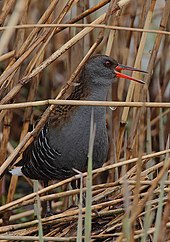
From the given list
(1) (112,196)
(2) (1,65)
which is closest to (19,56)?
(1) (112,196)

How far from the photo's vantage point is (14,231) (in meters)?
2.25

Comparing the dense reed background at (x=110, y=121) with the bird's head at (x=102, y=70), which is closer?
the dense reed background at (x=110, y=121)

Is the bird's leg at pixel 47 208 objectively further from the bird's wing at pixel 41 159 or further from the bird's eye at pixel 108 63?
the bird's eye at pixel 108 63

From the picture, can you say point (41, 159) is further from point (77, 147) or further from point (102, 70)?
point (102, 70)

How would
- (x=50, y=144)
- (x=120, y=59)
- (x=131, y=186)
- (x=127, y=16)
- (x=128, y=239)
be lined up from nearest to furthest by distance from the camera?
(x=128, y=239) → (x=131, y=186) → (x=50, y=144) → (x=120, y=59) → (x=127, y=16)

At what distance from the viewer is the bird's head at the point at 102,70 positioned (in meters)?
2.65

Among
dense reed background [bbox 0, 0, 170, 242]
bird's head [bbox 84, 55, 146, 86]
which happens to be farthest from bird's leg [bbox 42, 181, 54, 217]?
bird's head [bbox 84, 55, 146, 86]

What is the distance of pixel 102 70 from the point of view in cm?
268

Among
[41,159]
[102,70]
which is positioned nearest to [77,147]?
[41,159]

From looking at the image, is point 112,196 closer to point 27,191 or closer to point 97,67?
point 97,67

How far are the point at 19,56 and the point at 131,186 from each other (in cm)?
60

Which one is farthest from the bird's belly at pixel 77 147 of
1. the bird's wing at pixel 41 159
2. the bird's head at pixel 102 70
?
the bird's head at pixel 102 70

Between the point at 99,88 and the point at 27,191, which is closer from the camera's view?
the point at 99,88

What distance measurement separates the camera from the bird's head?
2.65m
